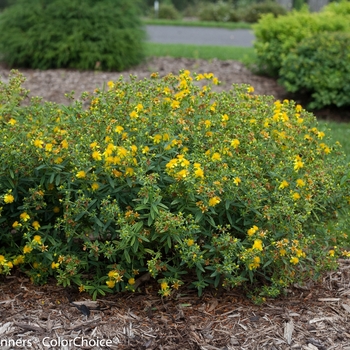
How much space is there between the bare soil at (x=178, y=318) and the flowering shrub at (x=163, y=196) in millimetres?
102

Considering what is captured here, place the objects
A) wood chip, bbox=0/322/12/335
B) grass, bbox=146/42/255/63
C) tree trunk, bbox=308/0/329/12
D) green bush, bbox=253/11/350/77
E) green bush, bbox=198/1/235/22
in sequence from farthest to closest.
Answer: green bush, bbox=198/1/235/22, tree trunk, bbox=308/0/329/12, grass, bbox=146/42/255/63, green bush, bbox=253/11/350/77, wood chip, bbox=0/322/12/335

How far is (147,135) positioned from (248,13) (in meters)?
21.4

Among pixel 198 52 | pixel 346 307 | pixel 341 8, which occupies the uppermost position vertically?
pixel 341 8

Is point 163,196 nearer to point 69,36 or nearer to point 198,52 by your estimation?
point 69,36

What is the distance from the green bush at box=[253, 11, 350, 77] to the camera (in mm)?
9102

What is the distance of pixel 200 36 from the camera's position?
18.2 meters

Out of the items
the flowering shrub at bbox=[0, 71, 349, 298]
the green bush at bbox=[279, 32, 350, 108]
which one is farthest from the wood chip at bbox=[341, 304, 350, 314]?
the green bush at bbox=[279, 32, 350, 108]

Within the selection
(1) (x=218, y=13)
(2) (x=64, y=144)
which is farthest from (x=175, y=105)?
(1) (x=218, y=13)

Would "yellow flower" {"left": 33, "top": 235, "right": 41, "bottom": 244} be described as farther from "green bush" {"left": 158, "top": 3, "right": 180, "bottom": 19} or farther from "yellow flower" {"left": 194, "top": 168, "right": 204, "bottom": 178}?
"green bush" {"left": 158, "top": 3, "right": 180, "bottom": 19}

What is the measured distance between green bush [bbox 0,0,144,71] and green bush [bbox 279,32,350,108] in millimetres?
2848

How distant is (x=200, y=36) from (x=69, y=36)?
363 inches

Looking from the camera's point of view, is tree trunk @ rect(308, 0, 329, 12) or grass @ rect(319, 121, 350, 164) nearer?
grass @ rect(319, 121, 350, 164)

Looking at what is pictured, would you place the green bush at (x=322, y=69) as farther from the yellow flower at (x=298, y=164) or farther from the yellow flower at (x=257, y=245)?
the yellow flower at (x=257, y=245)

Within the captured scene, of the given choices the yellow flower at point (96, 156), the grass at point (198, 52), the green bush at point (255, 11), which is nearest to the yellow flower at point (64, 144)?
the yellow flower at point (96, 156)
